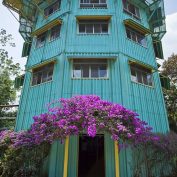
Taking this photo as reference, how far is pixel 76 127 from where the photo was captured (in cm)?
940

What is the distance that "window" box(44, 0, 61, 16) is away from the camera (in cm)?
1780

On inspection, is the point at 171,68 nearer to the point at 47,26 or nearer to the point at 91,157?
the point at 47,26

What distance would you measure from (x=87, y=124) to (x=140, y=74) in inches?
281

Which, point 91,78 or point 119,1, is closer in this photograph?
point 91,78

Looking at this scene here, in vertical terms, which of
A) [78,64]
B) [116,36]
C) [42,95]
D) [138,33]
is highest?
[138,33]

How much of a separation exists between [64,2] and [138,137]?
12492mm

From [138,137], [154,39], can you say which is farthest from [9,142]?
[154,39]

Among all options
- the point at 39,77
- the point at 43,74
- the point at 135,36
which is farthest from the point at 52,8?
the point at 135,36

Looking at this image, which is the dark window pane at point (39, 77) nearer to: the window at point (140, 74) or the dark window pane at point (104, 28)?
the dark window pane at point (104, 28)

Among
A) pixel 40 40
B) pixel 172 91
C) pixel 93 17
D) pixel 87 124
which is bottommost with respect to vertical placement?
pixel 87 124

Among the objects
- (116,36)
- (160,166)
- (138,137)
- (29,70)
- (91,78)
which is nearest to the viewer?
(138,137)

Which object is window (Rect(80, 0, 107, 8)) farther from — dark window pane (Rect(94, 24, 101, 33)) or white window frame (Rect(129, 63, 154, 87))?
white window frame (Rect(129, 63, 154, 87))

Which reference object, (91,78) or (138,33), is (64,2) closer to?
(138,33)

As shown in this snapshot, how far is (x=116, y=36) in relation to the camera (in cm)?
1482
